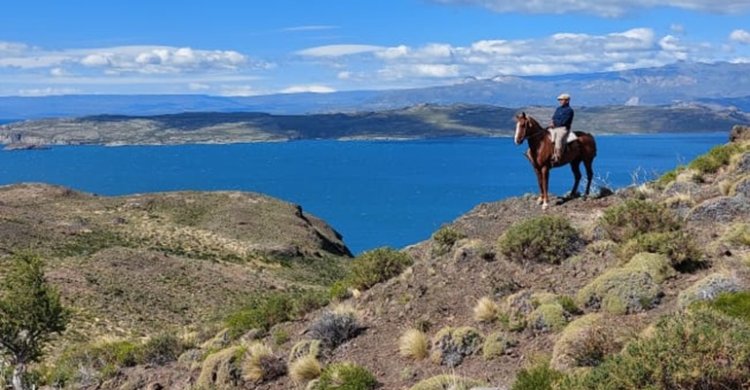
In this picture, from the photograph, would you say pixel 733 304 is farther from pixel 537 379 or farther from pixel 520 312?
pixel 520 312

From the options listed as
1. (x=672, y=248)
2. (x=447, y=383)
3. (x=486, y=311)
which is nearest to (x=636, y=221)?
(x=672, y=248)

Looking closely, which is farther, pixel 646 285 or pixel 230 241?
pixel 230 241

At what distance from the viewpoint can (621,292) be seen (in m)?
11.0

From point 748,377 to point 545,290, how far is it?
592 centimetres

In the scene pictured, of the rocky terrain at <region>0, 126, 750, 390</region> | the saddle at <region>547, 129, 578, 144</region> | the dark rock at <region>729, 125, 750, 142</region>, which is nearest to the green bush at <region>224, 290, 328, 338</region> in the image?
the rocky terrain at <region>0, 126, 750, 390</region>

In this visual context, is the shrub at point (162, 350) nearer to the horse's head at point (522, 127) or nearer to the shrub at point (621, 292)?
the horse's head at point (522, 127)

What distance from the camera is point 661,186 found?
19.7 metres

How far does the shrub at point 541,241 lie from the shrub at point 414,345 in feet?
10.5

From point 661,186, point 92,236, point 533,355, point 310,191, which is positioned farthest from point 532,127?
point 310,191

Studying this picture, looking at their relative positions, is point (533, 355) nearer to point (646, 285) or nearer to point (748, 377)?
point (646, 285)

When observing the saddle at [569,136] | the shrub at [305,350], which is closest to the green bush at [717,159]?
the saddle at [569,136]

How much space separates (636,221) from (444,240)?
4138mm

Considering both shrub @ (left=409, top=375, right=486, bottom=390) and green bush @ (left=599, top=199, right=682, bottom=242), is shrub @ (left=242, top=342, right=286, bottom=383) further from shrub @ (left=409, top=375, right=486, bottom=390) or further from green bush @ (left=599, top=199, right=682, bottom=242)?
green bush @ (left=599, top=199, right=682, bottom=242)

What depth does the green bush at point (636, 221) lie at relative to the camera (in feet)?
44.4
